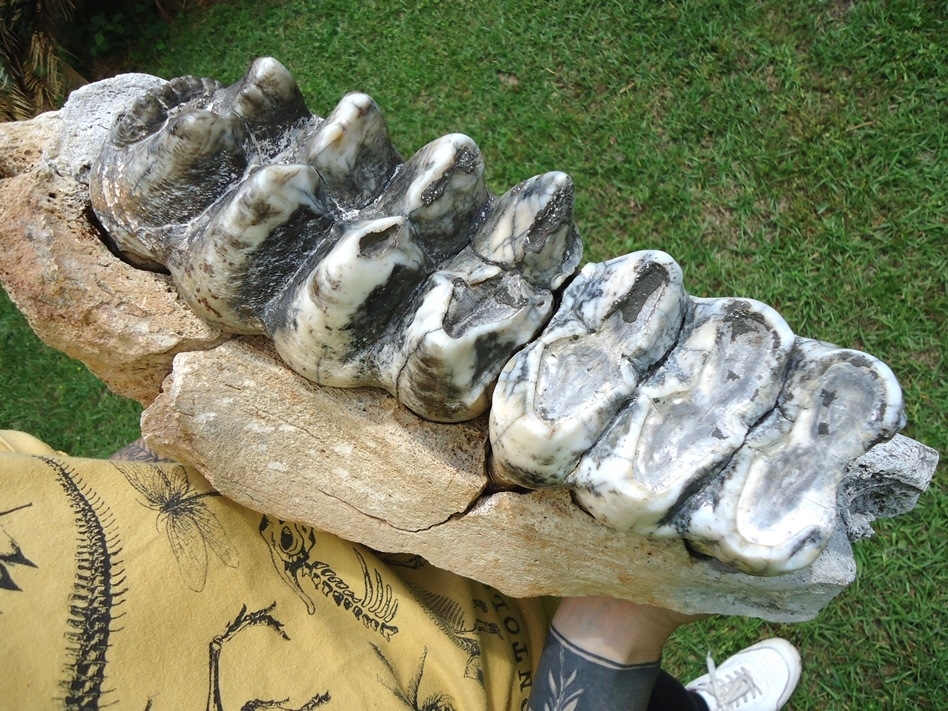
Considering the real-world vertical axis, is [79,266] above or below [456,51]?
below

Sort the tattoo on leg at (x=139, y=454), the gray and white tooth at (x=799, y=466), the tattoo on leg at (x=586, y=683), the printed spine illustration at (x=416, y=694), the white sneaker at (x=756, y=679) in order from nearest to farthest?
the gray and white tooth at (x=799, y=466) < the printed spine illustration at (x=416, y=694) < the tattoo on leg at (x=586, y=683) < the tattoo on leg at (x=139, y=454) < the white sneaker at (x=756, y=679)

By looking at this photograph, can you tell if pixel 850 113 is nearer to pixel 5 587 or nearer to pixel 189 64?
pixel 5 587

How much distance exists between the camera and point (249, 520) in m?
1.06

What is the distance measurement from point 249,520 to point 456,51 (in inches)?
81.0

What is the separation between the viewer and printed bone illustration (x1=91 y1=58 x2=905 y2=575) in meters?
0.75

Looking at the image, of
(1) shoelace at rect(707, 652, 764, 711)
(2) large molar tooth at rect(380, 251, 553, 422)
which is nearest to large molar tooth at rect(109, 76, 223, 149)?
(2) large molar tooth at rect(380, 251, 553, 422)

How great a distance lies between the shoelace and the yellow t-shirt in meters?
0.81

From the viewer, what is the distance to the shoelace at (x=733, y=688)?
1.79 m

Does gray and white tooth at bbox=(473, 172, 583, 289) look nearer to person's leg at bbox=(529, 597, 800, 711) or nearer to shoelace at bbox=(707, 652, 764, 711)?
person's leg at bbox=(529, 597, 800, 711)

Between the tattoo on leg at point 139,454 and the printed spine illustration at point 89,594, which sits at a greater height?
the printed spine illustration at point 89,594

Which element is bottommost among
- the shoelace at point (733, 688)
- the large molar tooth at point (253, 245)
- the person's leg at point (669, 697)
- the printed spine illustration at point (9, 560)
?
the shoelace at point (733, 688)

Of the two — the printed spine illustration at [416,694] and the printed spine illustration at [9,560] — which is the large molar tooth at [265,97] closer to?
the printed spine illustration at [9,560]

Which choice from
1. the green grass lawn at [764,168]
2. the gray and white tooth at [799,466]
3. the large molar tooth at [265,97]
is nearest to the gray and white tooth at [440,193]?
the large molar tooth at [265,97]

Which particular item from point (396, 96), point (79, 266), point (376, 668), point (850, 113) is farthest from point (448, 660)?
point (396, 96)
